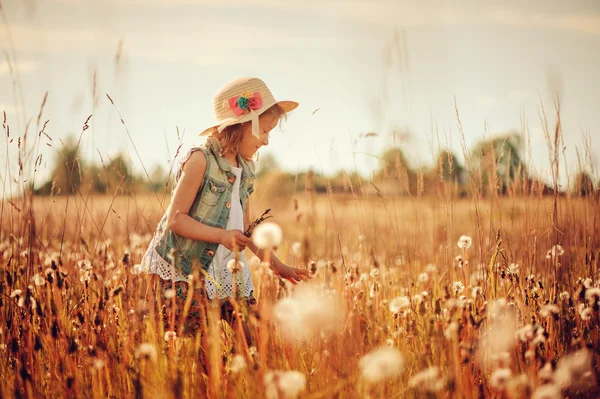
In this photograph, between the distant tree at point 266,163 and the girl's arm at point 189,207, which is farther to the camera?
the distant tree at point 266,163

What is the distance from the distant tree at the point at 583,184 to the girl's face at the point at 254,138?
2.17m

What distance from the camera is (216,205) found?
9.15ft

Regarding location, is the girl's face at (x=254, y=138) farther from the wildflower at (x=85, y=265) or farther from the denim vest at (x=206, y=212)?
the wildflower at (x=85, y=265)

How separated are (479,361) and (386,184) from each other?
177cm

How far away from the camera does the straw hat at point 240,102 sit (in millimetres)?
2818

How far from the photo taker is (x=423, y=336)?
93.4 inches

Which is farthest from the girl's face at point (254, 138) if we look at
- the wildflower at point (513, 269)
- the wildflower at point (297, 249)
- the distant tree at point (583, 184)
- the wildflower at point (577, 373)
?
the distant tree at point (583, 184)

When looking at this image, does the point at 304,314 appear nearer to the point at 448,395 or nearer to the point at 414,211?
the point at 448,395

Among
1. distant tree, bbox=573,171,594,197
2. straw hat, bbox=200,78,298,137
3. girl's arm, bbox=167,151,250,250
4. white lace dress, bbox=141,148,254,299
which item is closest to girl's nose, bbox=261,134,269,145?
straw hat, bbox=200,78,298,137

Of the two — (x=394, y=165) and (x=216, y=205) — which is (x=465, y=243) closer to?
(x=394, y=165)

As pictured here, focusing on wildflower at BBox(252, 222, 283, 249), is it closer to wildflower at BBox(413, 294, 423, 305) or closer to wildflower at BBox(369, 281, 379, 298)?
wildflower at BBox(413, 294, 423, 305)

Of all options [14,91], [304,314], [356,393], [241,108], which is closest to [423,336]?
[356,393]

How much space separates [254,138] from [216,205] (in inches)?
17.3

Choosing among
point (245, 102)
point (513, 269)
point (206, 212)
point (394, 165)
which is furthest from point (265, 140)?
point (513, 269)
